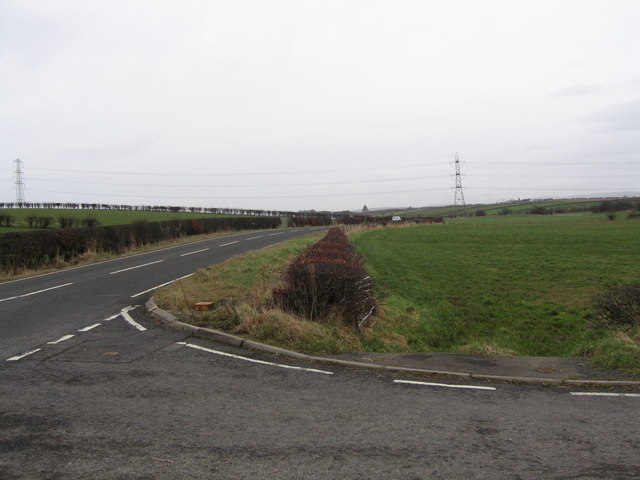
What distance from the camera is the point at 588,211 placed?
98.0 m

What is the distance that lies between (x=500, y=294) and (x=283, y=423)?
13.0m

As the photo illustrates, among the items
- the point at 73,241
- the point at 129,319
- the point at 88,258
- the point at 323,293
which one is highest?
the point at 73,241

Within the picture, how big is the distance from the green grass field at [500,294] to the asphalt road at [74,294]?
6796 millimetres

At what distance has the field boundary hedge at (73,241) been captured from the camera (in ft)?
58.7

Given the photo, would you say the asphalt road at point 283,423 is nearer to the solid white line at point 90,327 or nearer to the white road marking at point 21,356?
the white road marking at point 21,356

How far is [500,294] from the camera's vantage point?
1591 cm

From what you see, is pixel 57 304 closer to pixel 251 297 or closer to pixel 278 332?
pixel 251 297

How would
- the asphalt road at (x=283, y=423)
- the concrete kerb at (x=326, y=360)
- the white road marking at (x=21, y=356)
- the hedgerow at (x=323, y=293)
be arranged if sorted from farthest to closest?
the hedgerow at (x=323, y=293) → the white road marking at (x=21, y=356) → the concrete kerb at (x=326, y=360) → the asphalt road at (x=283, y=423)

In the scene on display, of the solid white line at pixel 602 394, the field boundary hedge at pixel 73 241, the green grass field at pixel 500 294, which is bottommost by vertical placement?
the green grass field at pixel 500 294

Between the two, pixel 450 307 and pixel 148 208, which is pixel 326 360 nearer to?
pixel 450 307

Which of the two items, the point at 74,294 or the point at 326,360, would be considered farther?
the point at 74,294

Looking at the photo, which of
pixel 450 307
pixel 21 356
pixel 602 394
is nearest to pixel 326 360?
pixel 602 394

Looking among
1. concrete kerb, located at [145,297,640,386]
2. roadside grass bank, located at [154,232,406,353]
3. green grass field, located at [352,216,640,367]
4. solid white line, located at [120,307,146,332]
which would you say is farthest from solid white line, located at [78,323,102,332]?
green grass field, located at [352,216,640,367]

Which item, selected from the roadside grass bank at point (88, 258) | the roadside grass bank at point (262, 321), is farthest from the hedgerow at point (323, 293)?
the roadside grass bank at point (88, 258)
